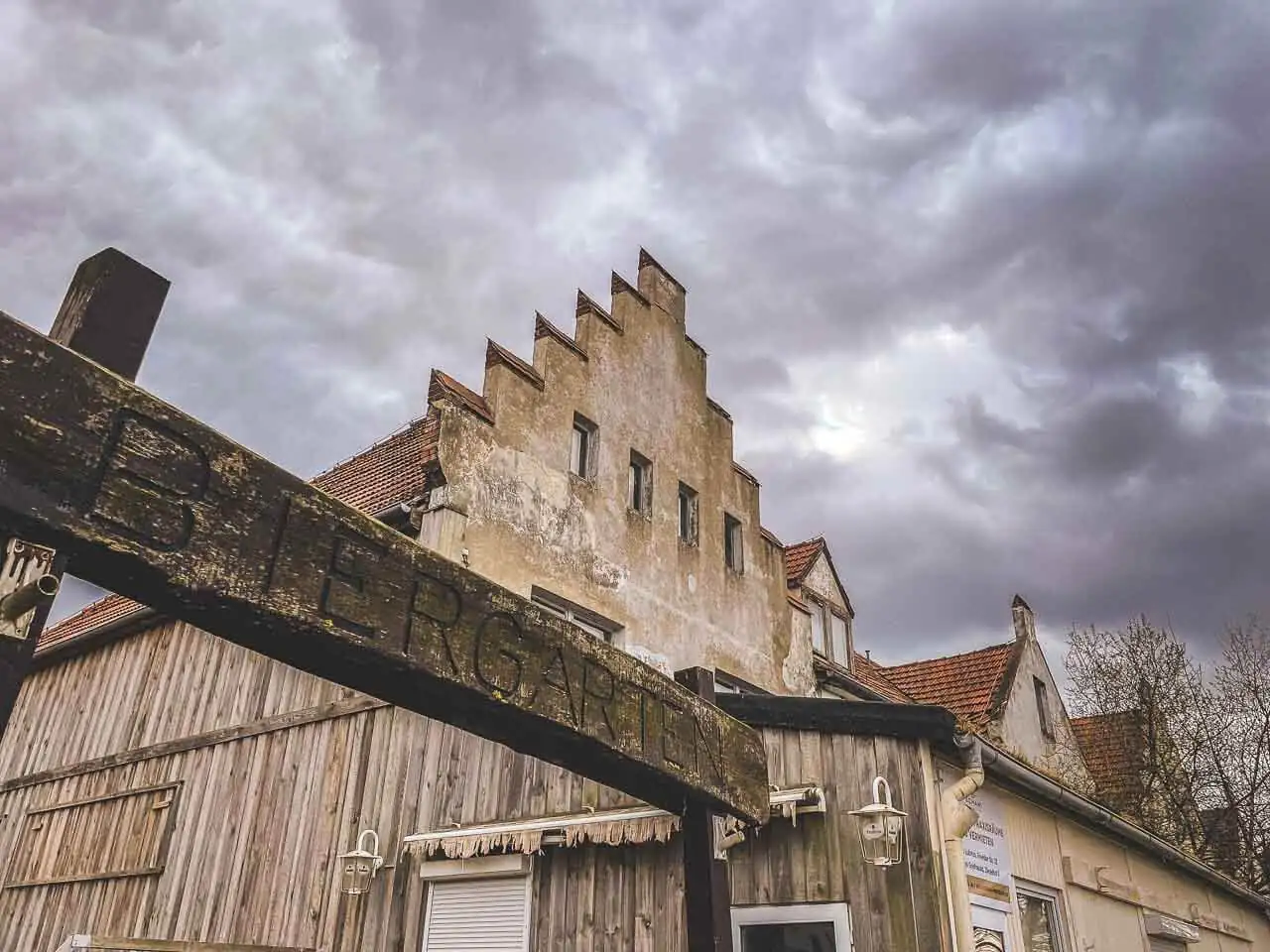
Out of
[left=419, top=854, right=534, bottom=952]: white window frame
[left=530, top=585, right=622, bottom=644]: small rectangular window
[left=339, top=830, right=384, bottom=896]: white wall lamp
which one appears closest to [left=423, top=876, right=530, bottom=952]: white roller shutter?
[left=419, top=854, right=534, bottom=952]: white window frame

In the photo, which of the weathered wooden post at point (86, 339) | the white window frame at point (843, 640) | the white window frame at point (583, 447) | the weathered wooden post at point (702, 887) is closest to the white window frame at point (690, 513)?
the white window frame at point (583, 447)

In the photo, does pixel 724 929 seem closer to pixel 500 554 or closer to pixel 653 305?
pixel 500 554

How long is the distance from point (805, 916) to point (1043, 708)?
16.5m

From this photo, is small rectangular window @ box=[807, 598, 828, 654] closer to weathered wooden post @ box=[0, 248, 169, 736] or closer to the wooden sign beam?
the wooden sign beam

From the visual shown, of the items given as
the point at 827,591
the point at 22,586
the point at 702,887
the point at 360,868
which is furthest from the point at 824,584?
the point at 22,586

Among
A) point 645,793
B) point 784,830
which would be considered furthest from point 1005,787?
point 645,793

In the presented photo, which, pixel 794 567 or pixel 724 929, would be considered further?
pixel 794 567

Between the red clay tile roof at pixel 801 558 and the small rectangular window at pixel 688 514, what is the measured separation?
9.95 ft

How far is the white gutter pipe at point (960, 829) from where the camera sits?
630cm

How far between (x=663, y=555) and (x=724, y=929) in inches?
382

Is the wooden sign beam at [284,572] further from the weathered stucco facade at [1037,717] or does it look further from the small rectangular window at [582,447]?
the weathered stucco facade at [1037,717]

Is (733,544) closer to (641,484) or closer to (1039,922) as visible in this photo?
(641,484)

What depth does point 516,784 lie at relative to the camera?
8.38m

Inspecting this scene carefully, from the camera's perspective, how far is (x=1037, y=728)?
19.9 meters
